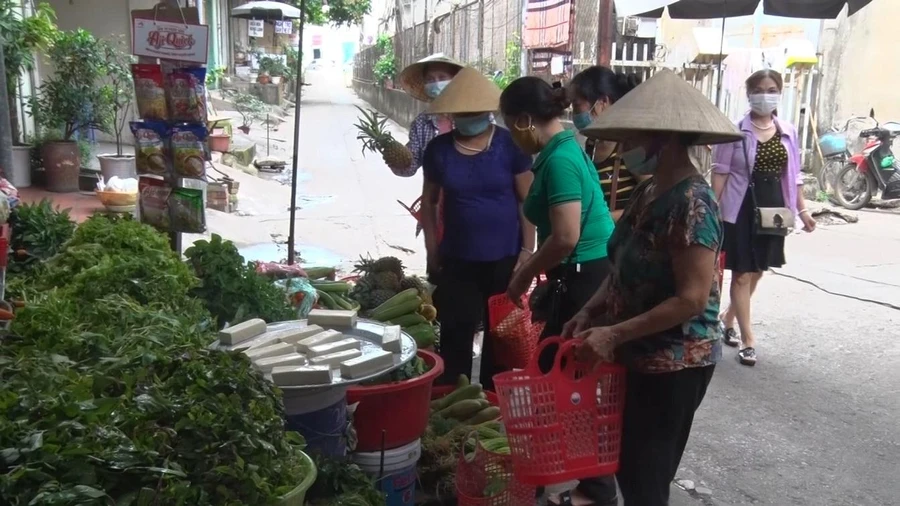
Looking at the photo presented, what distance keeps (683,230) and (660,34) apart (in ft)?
42.5

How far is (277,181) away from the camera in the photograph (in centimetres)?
1372

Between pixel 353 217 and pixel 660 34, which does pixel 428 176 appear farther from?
pixel 660 34

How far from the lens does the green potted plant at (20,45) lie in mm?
7824

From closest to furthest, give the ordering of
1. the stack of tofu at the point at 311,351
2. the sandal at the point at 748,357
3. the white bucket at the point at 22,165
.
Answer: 1. the stack of tofu at the point at 311,351
2. the sandal at the point at 748,357
3. the white bucket at the point at 22,165

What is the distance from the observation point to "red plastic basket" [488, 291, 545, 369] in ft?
12.5

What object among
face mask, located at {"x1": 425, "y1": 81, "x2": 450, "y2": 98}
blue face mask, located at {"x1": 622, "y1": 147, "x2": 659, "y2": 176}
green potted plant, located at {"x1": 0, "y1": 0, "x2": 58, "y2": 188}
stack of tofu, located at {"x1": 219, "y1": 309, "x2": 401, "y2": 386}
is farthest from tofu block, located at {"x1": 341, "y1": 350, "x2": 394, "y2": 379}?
green potted plant, located at {"x1": 0, "y1": 0, "x2": 58, "y2": 188}

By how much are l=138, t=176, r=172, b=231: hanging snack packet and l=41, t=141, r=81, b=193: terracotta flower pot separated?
17.9ft

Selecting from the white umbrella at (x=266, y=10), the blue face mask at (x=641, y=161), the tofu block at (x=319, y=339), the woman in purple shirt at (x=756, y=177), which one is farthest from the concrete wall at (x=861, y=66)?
the white umbrella at (x=266, y=10)


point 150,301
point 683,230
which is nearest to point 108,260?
point 150,301

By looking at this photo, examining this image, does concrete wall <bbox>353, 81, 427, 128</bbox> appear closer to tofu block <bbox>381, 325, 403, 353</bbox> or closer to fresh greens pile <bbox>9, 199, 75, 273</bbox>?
fresh greens pile <bbox>9, 199, 75, 273</bbox>

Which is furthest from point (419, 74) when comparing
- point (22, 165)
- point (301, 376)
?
point (22, 165)

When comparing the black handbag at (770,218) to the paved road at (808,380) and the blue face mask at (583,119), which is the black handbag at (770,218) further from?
the blue face mask at (583,119)

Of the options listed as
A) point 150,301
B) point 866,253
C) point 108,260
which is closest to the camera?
point 150,301

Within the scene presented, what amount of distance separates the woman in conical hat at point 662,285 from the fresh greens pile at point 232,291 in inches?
59.9
